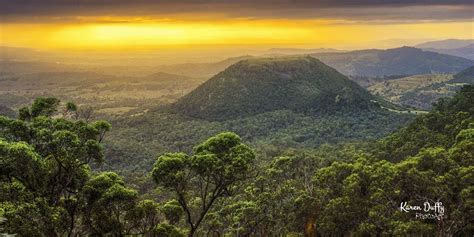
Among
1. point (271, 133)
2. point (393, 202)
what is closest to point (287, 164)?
point (393, 202)

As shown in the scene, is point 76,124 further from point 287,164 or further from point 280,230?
point 287,164

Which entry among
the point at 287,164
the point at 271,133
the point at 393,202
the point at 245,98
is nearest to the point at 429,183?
the point at 393,202

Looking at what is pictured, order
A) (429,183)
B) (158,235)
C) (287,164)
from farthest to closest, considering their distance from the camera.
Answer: (287,164), (429,183), (158,235)

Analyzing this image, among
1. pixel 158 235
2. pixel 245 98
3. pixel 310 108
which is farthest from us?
pixel 245 98

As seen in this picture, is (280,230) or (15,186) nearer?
(15,186)

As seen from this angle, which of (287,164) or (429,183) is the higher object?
(429,183)

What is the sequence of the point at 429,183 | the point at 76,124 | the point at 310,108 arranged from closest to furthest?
the point at 76,124, the point at 429,183, the point at 310,108

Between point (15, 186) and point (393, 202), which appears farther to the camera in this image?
point (393, 202)

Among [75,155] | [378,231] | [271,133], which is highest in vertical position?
[75,155]

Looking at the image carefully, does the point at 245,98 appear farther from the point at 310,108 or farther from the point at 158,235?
the point at 158,235
